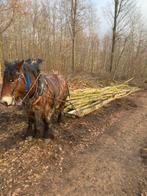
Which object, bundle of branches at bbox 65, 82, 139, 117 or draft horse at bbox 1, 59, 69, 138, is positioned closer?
draft horse at bbox 1, 59, 69, 138

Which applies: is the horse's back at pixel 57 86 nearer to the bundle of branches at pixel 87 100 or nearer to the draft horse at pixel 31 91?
the draft horse at pixel 31 91

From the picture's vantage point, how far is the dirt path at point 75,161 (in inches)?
145

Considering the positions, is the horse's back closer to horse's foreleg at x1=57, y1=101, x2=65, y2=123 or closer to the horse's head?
horse's foreleg at x1=57, y1=101, x2=65, y2=123

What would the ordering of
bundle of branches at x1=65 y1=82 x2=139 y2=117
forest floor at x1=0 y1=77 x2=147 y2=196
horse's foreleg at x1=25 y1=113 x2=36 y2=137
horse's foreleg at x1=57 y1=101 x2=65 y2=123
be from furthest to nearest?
bundle of branches at x1=65 y1=82 x2=139 y2=117, horse's foreleg at x1=57 y1=101 x2=65 y2=123, horse's foreleg at x1=25 y1=113 x2=36 y2=137, forest floor at x1=0 y1=77 x2=147 y2=196

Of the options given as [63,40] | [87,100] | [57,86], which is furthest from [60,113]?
[63,40]

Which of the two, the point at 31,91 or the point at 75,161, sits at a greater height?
the point at 31,91

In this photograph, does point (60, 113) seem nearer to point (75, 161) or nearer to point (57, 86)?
point (57, 86)

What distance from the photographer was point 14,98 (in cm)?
411

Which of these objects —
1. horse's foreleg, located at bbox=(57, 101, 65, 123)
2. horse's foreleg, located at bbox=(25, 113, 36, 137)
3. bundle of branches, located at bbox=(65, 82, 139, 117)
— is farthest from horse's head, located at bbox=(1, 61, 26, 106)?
bundle of branches, located at bbox=(65, 82, 139, 117)

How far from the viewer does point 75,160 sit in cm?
457

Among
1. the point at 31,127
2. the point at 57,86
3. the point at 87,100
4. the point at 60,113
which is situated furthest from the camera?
the point at 87,100

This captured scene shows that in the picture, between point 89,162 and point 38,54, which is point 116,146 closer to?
point 89,162

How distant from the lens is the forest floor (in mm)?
3693

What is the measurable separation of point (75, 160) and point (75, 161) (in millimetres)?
34
